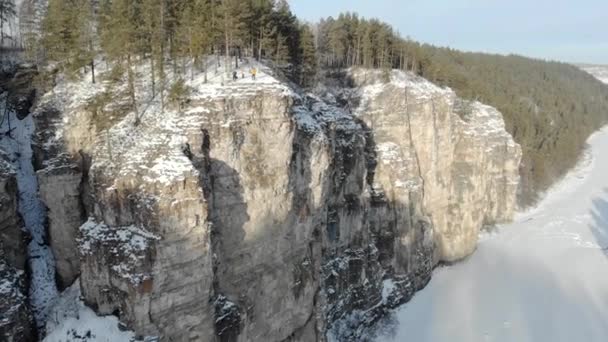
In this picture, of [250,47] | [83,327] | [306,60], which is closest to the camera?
[83,327]

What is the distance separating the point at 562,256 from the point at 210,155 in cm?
4223

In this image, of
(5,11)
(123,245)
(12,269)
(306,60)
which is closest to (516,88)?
(306,60)

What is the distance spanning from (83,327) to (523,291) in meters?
36.6

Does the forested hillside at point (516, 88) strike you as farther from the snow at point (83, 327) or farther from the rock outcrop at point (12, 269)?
Result: the snow at point (83, 327)

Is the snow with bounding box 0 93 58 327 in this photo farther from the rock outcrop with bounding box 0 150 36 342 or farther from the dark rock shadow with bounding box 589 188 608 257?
the dark rock shadow with bounding box 589 188 608 257

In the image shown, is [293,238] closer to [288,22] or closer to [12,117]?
[12,117]

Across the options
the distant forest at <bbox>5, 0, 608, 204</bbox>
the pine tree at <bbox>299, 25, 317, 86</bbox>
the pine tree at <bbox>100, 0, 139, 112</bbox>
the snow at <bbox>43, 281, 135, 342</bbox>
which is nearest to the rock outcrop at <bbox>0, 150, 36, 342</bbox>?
the snow at <bbox>43, 281, 135, 342</bbox>

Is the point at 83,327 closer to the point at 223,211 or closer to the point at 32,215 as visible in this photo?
the point at 223,211

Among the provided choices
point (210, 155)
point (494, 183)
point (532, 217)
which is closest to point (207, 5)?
point (210, 155)

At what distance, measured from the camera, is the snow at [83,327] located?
906 inches

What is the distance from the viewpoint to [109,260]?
23.2m

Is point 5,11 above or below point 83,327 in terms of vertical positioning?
above

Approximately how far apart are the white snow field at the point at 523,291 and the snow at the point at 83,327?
21000 millimetres

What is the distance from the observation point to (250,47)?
4281cm
